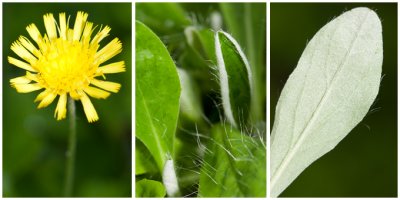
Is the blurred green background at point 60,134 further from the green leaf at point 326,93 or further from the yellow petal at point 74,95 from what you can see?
the green leaf at point 326,93

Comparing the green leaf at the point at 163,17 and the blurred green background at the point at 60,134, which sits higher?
the green leaf at the point at 163,17

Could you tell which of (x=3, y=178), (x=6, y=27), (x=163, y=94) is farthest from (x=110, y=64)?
(x=3, y=178)

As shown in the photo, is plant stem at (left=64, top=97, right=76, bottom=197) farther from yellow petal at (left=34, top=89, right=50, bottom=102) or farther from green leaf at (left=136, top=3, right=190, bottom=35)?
green leaf at (left=136, top=3, right=190, bottom=35)

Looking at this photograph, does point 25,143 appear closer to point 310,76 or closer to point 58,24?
point 58,24

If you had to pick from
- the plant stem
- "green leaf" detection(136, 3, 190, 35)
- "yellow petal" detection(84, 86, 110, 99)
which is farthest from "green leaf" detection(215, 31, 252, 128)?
the plant stem

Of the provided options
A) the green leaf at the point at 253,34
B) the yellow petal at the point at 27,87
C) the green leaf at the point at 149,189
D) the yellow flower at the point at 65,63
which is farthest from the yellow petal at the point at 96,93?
the green leaf at the point at 253,34

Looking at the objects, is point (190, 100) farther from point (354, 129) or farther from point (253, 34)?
point (354, 129)
